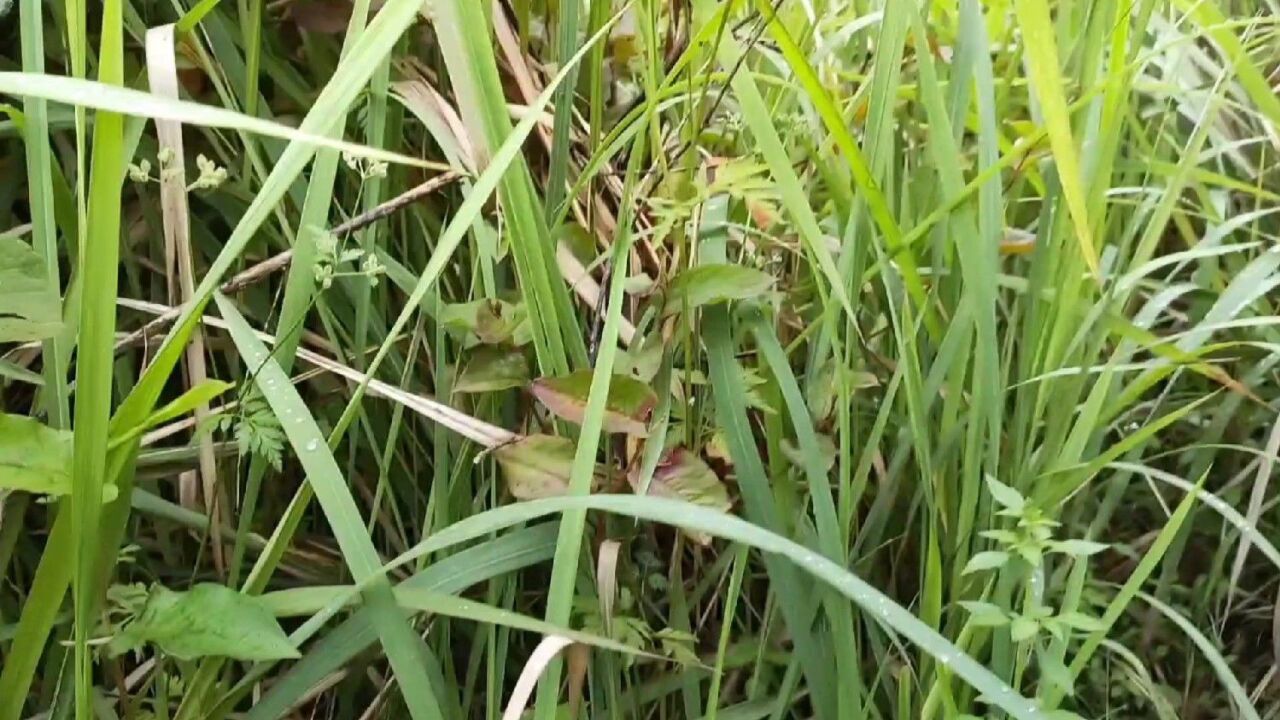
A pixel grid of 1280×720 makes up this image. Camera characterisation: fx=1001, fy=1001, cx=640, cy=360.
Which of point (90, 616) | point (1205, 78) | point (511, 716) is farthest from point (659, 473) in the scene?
point (1205, 78)

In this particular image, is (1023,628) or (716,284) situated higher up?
(716,284)

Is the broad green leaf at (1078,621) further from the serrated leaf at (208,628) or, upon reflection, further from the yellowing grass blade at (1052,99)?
the serrated leaf at (208,628)

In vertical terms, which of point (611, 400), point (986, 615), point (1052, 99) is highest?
point (1052, 99)

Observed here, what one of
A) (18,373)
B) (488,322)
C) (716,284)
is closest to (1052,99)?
(716,284)

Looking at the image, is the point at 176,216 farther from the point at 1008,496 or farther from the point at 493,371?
the point at 1008,496

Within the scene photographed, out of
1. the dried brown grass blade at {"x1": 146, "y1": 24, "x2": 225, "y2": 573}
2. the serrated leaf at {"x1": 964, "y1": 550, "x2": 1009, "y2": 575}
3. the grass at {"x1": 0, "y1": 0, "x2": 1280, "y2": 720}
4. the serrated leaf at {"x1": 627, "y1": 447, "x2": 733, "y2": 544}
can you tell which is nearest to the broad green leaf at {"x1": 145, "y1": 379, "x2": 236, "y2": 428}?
the grass at {"x1": 0, "y1": 0, "x2": 1280, "y2": 720}

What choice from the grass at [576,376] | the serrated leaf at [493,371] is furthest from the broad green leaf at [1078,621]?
the serrated leaf at [493,371]
